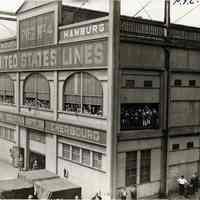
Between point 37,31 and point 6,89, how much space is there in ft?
27.3

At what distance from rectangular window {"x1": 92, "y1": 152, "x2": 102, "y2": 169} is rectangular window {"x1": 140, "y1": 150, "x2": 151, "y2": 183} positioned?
2644 millimetres

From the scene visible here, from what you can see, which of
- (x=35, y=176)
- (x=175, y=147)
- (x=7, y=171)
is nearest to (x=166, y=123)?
(x=175, y=147)

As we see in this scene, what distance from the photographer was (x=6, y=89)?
35.3 metres

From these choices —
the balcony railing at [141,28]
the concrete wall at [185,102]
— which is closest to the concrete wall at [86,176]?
the concrete wall at [185,102]

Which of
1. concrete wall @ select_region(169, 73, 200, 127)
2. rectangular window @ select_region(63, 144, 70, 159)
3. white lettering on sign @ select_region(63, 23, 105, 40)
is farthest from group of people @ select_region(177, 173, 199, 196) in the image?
white lettering on sign @ select_region(63, 23, 105, 40)

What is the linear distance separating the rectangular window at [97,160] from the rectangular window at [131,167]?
169 cm

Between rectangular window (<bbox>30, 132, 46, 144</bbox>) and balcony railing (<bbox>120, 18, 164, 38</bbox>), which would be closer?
balcony railing (<bbox>120, 18, 164, 38</bbox>)

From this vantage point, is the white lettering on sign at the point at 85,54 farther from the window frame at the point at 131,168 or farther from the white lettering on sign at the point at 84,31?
the window frame at the point at 131,168

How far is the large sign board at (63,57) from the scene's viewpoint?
22.8 meters

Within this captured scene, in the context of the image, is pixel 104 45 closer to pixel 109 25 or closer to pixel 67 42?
pixel 109 25

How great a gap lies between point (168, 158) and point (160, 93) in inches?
170

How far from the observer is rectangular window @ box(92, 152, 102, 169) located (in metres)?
22.8

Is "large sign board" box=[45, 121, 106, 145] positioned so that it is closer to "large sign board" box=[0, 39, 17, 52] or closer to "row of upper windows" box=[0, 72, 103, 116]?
"row of upper windows" box=[0, 72, 103, 116]

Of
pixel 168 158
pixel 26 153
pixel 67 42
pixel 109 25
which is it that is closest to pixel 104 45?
pixel 109 25
